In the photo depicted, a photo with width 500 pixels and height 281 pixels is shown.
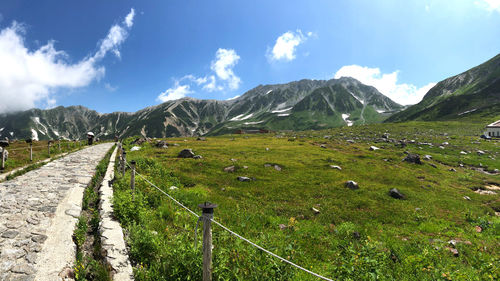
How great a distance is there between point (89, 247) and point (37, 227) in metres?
2.64

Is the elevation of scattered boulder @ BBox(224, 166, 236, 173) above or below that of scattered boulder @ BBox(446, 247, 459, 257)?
above

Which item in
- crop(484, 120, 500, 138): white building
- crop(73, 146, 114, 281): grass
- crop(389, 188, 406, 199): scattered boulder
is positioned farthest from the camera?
crop(484, 120, 500, 138): white building

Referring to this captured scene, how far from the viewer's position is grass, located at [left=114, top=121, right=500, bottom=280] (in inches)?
250

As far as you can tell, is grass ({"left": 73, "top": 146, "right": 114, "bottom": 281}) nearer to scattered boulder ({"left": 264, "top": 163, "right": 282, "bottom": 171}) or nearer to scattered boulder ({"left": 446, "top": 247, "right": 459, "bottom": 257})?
scattered boulder ({"left": 446, "top": 247, "right": 459, "bottom": 257})

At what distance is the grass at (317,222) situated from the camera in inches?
250

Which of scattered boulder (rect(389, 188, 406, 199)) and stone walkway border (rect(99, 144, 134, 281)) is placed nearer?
stone walkway border (rect(99, 144, 134, 281))

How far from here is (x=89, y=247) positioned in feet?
25.1

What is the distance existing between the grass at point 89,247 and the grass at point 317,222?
901 mm

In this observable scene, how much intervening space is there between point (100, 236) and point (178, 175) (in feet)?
46.8

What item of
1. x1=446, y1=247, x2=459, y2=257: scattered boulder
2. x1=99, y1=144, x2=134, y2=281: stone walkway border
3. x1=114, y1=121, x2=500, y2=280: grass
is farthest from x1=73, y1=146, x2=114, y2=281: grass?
x1=446, y1=247, x2=459, y2=257: scattered boulder

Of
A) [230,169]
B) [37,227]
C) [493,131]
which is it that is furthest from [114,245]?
[493,131]

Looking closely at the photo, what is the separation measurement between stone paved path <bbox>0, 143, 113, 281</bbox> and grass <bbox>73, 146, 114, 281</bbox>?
0.82ft

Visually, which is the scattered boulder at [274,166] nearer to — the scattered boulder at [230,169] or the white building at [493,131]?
the scattered boulder at [230,169]

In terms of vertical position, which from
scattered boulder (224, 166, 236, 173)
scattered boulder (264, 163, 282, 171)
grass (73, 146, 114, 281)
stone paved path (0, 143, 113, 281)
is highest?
stone paved path (0, 143, 113, 281)
